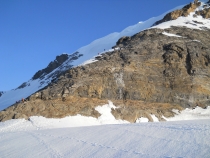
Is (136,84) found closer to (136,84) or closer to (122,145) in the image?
(136,84)

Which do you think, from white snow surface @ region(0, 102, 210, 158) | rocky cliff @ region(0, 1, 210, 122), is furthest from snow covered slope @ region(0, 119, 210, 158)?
rocky cliff @ region(0, 1, 210, 122)

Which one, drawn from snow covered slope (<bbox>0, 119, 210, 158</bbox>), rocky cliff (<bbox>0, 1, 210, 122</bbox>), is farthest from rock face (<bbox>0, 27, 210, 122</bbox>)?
snow covered slope (<bbox>0, 119, 210, 158</bbox>)

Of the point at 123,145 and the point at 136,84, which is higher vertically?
the point at 136,84

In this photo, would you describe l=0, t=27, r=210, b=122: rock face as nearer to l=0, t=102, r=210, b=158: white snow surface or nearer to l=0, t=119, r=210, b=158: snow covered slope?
l=0, t=102, r=210, b=158: white snow surface

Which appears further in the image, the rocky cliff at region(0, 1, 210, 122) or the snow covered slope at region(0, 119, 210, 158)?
the rocky cliff at region(0, 1, 210, 122)

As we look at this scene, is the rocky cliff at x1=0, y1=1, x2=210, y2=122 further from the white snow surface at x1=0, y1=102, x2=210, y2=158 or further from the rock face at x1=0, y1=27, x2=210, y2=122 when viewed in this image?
the white snow surface at x1=0, y1=102, x2=210, y2=158

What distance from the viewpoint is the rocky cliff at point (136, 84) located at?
82.3ft

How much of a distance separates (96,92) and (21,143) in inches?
557

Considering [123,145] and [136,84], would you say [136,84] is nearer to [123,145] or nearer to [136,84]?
[136,84]

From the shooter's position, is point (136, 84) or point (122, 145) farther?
point (136, 84)

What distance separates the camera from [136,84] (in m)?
29.2

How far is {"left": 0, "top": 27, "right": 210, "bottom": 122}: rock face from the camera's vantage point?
987 inches

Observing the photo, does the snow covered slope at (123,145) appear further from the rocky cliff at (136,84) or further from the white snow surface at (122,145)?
the rocky cliff at (136,84)

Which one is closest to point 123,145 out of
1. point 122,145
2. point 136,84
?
point 122,145
